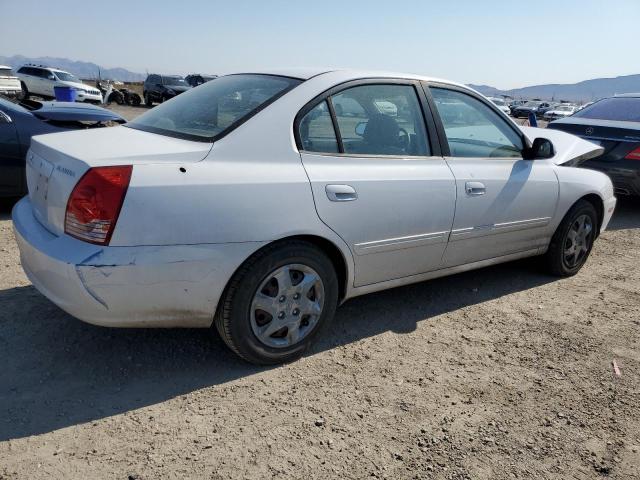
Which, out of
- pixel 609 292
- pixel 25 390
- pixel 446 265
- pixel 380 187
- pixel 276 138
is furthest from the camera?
pixel 609 292

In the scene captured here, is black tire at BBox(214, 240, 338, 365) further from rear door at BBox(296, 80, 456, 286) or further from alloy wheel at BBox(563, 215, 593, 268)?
alloy wheel at BBox(563, 215, 593, 268)

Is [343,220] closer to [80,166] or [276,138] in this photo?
[276,138]

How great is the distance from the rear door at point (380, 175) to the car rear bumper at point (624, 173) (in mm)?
4204

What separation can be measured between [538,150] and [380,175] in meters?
1.62

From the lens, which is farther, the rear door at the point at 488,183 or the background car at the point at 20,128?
the background car at the point at 20,128

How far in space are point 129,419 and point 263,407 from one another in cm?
62

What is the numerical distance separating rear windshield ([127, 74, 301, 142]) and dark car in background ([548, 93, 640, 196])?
5063mm

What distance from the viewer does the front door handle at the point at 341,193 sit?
9.51 ft

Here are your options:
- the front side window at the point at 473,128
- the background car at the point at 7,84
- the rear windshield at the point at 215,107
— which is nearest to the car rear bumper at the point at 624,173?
the front side window at the point at 473,128

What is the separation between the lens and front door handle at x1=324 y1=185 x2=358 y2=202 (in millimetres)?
2898

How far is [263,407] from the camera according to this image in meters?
2.63

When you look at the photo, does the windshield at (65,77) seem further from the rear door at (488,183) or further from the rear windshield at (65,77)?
the rear door at (488,183)

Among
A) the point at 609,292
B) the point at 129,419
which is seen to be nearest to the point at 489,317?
the point at 609,292

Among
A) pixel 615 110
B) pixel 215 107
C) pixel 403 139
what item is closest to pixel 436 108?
pixel 403 139
